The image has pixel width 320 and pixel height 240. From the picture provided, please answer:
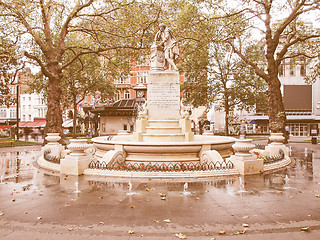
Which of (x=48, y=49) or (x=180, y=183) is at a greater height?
(x=48, y=49)

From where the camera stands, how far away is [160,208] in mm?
5828

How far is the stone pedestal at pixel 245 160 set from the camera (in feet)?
31.2

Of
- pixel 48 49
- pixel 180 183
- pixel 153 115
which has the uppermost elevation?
pixel 48 49

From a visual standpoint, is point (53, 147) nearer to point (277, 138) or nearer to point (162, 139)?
point (162, 139)

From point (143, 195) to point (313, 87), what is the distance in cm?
5253

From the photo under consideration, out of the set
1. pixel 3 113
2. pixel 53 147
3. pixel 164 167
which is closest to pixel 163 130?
pixel 164 167

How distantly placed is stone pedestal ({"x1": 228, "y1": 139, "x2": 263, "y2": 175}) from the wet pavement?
488 millimetres

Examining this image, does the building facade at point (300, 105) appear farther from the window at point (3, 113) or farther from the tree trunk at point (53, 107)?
the window at point (3, 113)

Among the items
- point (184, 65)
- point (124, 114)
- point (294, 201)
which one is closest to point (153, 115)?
point (294, 201)

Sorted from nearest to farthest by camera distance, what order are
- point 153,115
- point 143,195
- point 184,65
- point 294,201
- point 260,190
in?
point 294,201 < point 143,195 < point 260,190 < point 153,115 < point 184,65

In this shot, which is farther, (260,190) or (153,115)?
(153,115)

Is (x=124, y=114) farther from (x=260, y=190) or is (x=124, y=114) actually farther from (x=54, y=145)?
(x=260, y=190)

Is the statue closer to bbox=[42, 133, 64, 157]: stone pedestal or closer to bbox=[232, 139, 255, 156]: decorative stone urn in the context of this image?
bbox=[232, 139, 255, 156]: decorative stone urn

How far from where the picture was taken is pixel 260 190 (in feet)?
24.2
